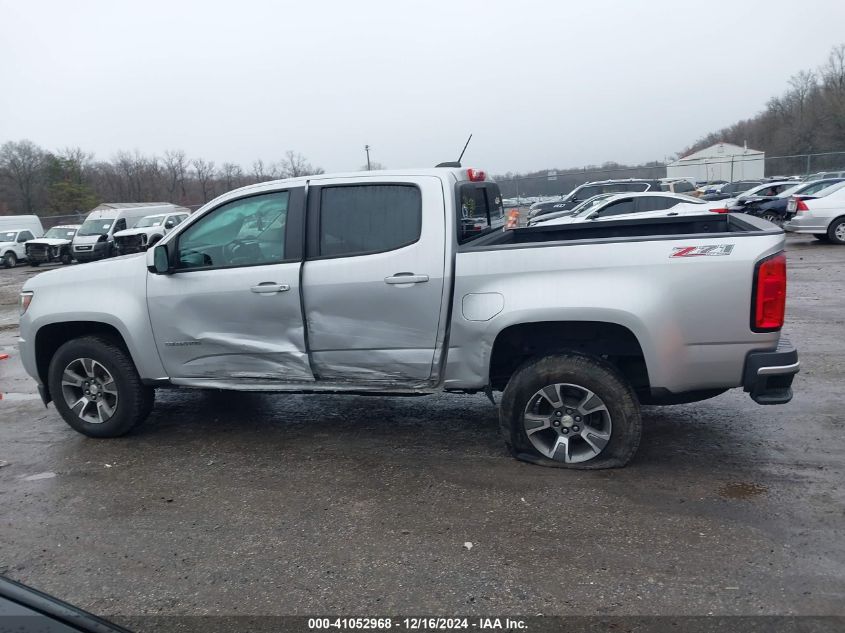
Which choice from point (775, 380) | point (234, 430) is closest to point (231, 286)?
point (234, 430)

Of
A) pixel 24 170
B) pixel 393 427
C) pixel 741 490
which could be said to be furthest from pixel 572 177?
pixel 24 170

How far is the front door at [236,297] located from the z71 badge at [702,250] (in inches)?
97.6

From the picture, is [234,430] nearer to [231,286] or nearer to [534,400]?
[231,286]

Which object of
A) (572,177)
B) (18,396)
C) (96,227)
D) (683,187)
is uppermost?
(572,177)

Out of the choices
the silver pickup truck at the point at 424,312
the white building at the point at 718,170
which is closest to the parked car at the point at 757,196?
the white building at the point at 718,170

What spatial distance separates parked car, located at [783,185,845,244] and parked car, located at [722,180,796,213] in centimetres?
429

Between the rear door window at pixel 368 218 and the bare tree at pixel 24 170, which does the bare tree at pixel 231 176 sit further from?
the rear door window at pixel 368 218

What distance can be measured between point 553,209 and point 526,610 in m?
22.8

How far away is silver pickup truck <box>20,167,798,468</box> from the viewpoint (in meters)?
4.05

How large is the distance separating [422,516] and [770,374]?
217cm

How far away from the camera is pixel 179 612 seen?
3.16m

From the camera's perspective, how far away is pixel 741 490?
4.09 metres

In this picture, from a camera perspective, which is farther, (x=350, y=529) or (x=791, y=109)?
(x=791, y=109)

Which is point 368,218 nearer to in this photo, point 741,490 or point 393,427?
point 393,427
